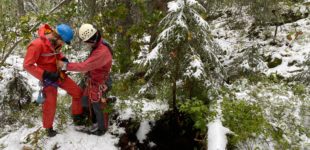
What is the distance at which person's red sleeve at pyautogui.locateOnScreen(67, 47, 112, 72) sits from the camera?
5.04 meters

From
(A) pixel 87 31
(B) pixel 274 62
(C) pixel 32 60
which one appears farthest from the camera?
(B) pixel 274 62

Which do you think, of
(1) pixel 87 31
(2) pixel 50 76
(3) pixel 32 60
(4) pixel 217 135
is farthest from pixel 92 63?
(4) pixel 217 135

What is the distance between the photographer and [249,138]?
17.5ft

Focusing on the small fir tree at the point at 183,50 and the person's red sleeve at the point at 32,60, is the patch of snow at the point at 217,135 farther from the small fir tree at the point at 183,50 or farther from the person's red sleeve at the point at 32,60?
the person's red sleeve at the point at 32,60

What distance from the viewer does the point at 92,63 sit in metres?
5.13

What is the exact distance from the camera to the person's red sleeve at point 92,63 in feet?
16.5

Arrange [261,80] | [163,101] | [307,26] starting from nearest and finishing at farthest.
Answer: [163,101]
[261,80]
[307,26]

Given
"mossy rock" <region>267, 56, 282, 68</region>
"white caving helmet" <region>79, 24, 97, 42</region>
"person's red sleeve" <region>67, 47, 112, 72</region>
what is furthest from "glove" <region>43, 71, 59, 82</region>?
"mossy rock" <region>267, 56, 282, 68</region>

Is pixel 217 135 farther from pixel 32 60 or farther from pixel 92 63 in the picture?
pixel 32 60

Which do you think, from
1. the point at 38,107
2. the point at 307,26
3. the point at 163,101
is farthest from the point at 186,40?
the point at 307,26

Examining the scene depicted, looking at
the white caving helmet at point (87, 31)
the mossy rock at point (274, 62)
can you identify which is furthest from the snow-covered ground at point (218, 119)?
the white caving helmet at point (87, 31)

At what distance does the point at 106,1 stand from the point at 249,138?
459cm

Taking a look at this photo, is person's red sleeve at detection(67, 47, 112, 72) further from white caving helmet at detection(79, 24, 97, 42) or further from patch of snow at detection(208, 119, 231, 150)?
patch of snow at detection(208, 119, 231, 150)

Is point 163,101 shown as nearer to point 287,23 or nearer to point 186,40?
point 186,40
